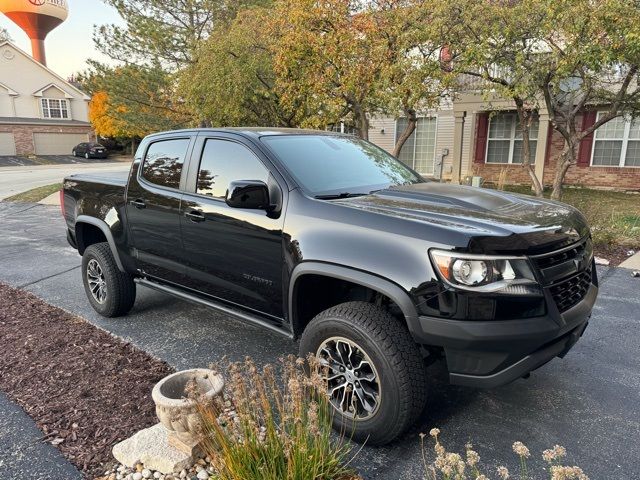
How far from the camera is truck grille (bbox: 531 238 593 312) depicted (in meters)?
2.54

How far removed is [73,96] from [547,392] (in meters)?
49.7

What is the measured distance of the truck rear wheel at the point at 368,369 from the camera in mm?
2555

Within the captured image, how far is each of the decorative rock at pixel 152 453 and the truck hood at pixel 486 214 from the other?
170cm

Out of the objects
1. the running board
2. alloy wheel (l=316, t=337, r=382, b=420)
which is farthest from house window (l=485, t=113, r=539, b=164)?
alloy wheel (l=316, t=337, r=382, b=420)

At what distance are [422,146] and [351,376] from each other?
1787 centimetres

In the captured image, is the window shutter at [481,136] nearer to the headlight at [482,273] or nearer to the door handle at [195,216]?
the door handle at [195,216]

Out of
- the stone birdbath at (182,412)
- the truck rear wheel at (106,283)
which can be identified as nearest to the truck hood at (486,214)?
the stone birdbath at (182,412)

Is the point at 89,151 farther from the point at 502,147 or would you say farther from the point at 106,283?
the point at 106,283

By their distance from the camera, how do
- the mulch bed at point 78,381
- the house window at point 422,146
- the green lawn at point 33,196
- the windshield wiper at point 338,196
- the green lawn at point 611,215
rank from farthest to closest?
the house window at point 422,146 → the green lawn at point 33,196 → the green lawn at point 611,215 → the windshield wiper at point 338,196 → the mulch bed at point 78,381

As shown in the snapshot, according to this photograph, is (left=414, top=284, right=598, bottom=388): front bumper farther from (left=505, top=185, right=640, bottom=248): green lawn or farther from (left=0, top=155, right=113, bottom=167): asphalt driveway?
(left=0, top=155, right=113, bottom=167): asphalt driveway

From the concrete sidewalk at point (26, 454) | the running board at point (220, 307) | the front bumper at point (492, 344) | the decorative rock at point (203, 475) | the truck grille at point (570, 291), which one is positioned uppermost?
the truck grille at point (570, 291)

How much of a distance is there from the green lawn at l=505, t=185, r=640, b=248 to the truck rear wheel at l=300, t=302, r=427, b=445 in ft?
19.9

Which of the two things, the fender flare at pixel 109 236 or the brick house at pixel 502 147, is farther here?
the brick house at pixel 502 147

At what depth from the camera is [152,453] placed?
8.48ft
